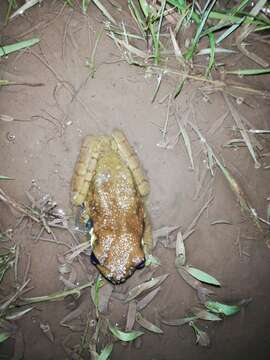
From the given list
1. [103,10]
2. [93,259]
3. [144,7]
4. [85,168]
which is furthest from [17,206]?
[144,7]

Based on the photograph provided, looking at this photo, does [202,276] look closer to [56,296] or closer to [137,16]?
[56,296]

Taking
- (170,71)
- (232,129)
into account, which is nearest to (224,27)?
(170,71)

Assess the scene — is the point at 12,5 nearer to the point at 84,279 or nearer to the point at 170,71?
the point at 170,71

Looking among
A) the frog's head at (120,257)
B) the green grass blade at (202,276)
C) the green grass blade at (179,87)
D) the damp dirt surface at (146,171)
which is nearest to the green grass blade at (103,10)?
the damp dirt surface at (146,171)

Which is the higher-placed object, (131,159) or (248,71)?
(248,71)

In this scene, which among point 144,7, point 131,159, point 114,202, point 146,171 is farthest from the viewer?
point 146,171

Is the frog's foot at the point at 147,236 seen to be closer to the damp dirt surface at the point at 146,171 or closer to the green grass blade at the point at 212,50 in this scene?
the damp dirt surface at the point at 146,171

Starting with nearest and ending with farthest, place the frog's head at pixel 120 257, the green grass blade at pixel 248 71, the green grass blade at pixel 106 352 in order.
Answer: the frog's head at pixel 120 257 < the green grass blade at pixel 106 352 < the green grass blade at pixel 248 71
